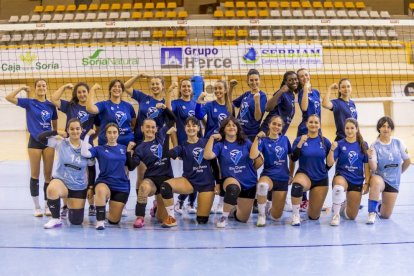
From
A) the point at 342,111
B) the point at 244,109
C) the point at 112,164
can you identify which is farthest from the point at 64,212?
the point at 342,111

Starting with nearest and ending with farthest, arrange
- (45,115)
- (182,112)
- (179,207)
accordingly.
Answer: (45,115) → (182,112) → (179,207)

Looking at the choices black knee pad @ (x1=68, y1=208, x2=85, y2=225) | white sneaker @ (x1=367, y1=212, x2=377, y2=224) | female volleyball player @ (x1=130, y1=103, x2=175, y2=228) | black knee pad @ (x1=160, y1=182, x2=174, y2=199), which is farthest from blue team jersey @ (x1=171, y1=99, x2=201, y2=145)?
white sneaker @ (x1=367, y1=212, x2=377, y2=224)

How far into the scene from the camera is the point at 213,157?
6453mm

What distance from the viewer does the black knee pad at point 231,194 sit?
6.28 metres

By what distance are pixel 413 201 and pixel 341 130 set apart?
4.98 feet

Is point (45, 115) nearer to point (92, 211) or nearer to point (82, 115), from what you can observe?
point (82, 115)

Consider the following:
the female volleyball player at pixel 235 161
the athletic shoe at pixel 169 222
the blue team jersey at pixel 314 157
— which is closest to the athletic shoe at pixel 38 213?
the athletic shoe at pixel 169 222

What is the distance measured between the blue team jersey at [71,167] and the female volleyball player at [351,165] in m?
2.63

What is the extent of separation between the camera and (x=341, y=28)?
18.8 metres

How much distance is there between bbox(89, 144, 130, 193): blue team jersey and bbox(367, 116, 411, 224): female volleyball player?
8.77ft

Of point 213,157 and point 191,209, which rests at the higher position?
point 213,157

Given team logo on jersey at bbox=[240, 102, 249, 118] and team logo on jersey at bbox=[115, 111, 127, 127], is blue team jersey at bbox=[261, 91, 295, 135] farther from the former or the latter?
team logo on jersey at bbox=[115, 111, 127, 127]

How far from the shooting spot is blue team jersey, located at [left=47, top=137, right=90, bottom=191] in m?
6.40

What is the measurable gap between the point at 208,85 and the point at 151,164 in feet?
29.9
